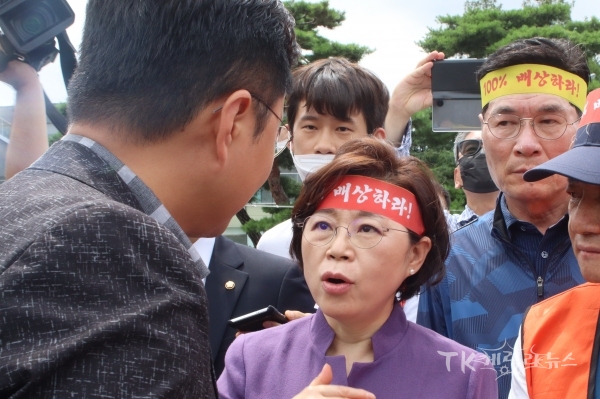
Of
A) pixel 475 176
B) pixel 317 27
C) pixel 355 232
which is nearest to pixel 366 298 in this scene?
pixel 355 232

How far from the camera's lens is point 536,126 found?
9.15 ft

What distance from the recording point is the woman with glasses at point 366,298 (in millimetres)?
2146

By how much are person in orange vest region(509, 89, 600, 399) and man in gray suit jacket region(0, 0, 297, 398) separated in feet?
3.44

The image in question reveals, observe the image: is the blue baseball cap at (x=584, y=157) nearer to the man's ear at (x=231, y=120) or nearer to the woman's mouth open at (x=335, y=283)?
the woman's mouth open at (x=335, y=283)

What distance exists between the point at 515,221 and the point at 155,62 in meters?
1.81

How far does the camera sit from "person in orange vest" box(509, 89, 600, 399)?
209cm

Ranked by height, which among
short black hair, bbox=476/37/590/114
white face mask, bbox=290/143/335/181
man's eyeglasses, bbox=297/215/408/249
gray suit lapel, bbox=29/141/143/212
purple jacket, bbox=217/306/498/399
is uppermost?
short black hair, bbox=476/37/590/114

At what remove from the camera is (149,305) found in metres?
1.04

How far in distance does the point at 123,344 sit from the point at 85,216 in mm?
200

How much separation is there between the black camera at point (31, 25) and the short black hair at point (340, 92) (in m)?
1.26

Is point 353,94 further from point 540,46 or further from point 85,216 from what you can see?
point 85,216

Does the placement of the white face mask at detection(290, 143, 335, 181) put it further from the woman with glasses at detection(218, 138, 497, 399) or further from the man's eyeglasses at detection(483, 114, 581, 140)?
the man's eyeglasses at detection(483, 114, 581, 140)

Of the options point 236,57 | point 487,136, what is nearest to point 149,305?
point 236,57

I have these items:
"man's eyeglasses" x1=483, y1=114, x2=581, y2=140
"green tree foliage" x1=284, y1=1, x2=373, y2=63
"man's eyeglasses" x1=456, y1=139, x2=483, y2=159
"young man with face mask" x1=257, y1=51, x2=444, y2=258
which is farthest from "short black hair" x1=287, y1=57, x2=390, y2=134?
"green tree foliage" x1=284, y1=1, x2=373, y2=63
